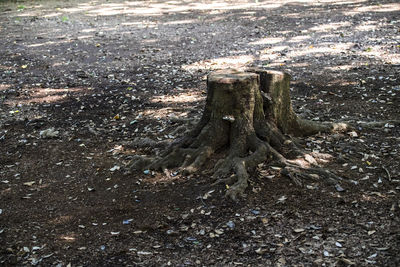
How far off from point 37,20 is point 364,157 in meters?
13.5

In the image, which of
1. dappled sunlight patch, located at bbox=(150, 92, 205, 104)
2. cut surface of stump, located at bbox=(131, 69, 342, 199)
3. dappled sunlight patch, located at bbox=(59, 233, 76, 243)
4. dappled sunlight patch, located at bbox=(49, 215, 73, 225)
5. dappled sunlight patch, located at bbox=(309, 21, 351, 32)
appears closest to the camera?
dappled sunlight patch, located at bbox=(59, 233, 76, 243)

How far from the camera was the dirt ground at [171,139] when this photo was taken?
11.5ft

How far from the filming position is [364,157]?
459 cm

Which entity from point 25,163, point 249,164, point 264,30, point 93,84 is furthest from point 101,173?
point 264,30

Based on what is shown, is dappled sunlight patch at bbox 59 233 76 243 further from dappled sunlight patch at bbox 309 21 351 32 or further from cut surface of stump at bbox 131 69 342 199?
dappled sunlight patch at bbox 309 21 351 32

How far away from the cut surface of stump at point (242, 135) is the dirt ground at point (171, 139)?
0.16 m

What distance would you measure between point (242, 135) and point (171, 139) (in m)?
1.21

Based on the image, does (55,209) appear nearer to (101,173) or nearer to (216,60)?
(101,173)

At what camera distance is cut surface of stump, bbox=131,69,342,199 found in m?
4.38

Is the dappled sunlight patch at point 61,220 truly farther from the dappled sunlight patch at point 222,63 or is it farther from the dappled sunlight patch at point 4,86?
the dappled sunlight patch at point 222,63

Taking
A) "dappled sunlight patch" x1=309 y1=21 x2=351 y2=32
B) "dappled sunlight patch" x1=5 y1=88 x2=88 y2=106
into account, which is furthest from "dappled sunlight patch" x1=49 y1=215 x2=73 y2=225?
"dappled sunlight patch" x1=309 y1=21 x2=351 y2=32

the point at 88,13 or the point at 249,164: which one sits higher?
the point at 88,13

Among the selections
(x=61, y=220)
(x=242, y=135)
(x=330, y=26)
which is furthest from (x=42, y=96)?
(x=330, y=26)

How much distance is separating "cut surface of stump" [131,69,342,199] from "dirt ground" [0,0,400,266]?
0.16 meters
